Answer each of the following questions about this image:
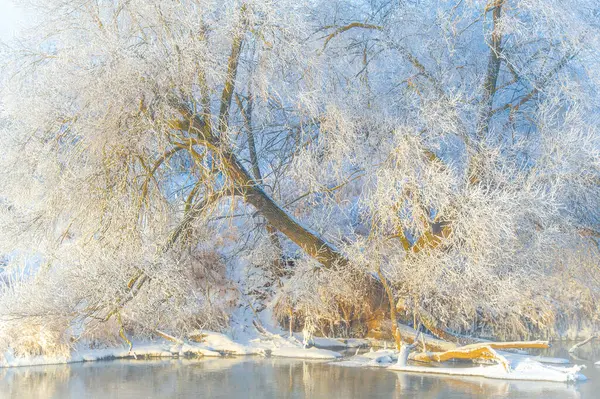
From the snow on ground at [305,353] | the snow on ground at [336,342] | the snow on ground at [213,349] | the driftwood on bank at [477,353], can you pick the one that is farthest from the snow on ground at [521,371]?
the snow on ground at [336,342]

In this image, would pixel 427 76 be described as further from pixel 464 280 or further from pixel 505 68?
pixel 464 280

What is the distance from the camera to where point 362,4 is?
12.4 meters

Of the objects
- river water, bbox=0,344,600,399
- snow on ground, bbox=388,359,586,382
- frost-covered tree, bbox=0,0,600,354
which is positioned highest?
frost-covered tree, bbox=0,0,600,354

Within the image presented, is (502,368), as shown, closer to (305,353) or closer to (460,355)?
(460,355)

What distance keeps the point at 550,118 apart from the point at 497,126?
0.95 metres

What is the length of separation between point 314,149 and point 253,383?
11.0ft

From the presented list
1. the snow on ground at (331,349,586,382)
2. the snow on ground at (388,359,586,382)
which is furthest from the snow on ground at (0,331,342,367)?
the snow on ground at (388,359,586,382)

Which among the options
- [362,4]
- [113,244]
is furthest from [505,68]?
[113,244]

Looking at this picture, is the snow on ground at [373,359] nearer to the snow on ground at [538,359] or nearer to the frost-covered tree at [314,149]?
the frost-covered tree at [314,149]

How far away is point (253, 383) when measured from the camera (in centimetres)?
890

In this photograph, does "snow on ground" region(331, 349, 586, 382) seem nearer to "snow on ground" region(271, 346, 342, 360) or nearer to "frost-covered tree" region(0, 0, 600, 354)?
"snow on ground" region(271, 346, 342, 360)

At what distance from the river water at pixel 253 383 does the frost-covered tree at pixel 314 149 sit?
0.75m

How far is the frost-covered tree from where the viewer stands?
30.5 feet

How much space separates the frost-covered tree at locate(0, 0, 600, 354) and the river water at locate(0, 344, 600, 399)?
0.75m
